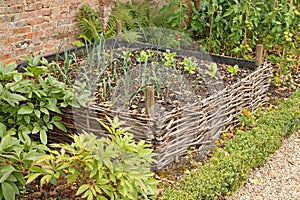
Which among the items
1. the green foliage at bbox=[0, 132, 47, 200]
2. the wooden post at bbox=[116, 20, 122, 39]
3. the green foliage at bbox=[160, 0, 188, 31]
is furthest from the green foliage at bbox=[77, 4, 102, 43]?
the green foliage at bbox=[0, 132, 47, 200]

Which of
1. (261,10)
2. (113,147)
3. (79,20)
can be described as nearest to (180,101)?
(113,147)

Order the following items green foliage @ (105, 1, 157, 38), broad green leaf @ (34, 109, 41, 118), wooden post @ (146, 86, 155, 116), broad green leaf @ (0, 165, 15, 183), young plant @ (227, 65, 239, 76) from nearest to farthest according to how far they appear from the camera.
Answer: broad green leaf @ (0, 165, 15, 183), broad green leaf @ (34, 109, 41, 118), wooden post @ (146, 86, 155, 116), young plant @ (227, 65, 239, 76), green foliage @ (105, 1, 157, 38)

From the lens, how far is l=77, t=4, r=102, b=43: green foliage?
17.0ft

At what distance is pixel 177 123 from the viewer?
11.2ft

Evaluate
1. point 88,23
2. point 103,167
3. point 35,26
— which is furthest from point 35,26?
point 103,167

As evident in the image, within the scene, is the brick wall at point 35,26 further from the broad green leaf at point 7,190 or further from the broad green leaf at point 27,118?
the broad green leaf at point 7,190

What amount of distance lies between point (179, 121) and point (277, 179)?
3.34 ft

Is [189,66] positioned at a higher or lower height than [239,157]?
higher

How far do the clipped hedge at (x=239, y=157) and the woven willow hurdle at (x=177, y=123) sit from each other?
0.20 meters

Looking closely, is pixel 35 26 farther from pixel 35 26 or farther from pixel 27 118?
pixel 27 118

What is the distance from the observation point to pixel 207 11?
575 centimetres

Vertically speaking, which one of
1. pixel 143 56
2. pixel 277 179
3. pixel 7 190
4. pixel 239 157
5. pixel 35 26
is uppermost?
pixel 35 26

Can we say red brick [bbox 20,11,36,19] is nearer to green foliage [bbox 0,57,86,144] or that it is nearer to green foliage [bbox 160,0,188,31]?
green foliage [bbox 0,57,86,144]

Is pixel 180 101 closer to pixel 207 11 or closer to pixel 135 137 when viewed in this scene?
pixel 135 137
